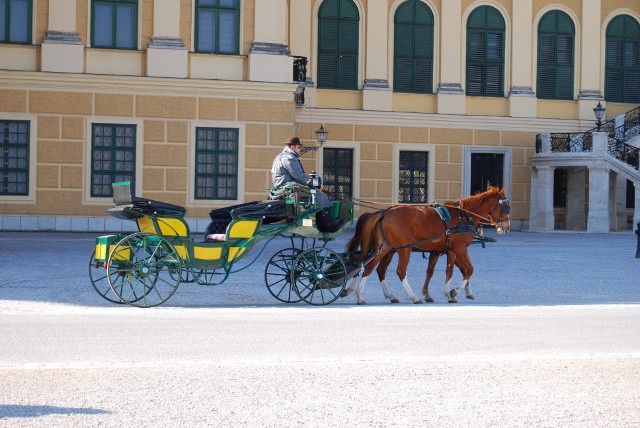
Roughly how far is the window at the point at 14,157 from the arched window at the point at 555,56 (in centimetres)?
1880

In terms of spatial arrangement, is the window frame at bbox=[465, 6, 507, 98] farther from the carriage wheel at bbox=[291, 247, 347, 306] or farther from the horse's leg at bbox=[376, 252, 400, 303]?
the carriage wheel at bbox=[291, 247, 347, 306]

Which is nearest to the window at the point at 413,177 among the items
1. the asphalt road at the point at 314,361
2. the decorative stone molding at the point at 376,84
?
the decorative stone molding at the point at 376,84

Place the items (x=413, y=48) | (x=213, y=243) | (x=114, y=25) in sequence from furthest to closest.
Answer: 1. (x=413, y=48)
2. (x=114, y=25)
3. (x=213, y=243)

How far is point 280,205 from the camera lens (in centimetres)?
1380

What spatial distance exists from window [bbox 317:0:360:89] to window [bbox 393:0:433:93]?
1555 millimetres

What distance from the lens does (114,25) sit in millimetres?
29906

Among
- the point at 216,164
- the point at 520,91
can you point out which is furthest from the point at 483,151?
the point at 216,164

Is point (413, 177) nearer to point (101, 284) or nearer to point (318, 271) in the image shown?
point (101, 284)

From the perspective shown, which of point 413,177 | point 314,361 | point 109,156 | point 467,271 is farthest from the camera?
point 413,177

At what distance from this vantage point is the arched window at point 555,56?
1478 inches

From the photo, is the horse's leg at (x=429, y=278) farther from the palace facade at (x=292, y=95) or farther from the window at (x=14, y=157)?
the window at (x=14, y=157)

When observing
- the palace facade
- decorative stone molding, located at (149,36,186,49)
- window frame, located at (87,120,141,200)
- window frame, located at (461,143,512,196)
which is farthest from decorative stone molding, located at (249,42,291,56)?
window frame, located at (461,143,512,196)

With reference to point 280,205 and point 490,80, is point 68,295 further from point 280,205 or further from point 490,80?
point 490,80

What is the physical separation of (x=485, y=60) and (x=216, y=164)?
39.4 ft
